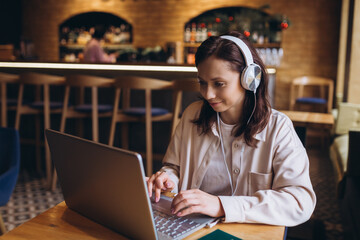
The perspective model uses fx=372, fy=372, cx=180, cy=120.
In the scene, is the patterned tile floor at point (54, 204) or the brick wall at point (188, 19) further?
the brick wall at point (188, 19)

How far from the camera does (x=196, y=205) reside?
928 mm

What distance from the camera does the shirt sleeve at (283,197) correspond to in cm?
96

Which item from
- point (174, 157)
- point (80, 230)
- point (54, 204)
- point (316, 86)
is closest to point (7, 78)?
point (54, 204)

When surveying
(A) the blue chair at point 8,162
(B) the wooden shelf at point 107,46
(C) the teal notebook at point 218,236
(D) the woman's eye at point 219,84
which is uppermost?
(B) the wooden shelf at point 107,46

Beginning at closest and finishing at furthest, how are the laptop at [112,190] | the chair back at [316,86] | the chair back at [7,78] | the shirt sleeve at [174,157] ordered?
the laptop at [112,190] < the shirt sleeve at [174,157] < the chair back at [7,78] < the chair back at [316,86]

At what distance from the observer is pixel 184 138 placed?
1.37 meters

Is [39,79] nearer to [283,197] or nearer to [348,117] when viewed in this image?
[283,197]

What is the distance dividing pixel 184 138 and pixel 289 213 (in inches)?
19.7

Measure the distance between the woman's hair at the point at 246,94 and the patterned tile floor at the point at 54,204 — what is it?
1056 millimetres

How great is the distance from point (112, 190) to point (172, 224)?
194mm

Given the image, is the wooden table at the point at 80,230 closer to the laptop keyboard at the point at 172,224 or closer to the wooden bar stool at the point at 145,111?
the laptop keyboard at the point at 172,224

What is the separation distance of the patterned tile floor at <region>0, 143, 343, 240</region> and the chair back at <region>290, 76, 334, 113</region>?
185cm

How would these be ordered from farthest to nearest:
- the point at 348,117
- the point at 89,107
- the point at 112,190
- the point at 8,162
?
1. the point at 348,117
2. the point at 89,107
3. the point at 8,162
4. the point at 112,190

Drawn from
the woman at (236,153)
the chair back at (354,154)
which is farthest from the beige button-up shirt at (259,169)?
the chair back at (354,154)
